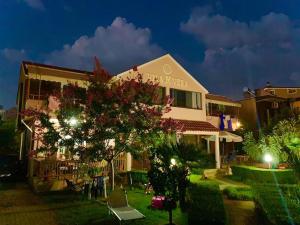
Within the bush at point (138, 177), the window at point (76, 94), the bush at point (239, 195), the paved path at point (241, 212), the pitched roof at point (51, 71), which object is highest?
the pitched roof at point (51, 71)

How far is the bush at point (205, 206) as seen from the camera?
26.4ft

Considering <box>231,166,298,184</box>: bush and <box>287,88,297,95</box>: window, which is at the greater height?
<box>287,88,297,95</box>: window

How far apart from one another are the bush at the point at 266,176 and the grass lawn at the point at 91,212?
814 centimetres

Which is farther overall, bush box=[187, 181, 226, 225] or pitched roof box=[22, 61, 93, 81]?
pitched roof box=[22, 61, 93, 81]

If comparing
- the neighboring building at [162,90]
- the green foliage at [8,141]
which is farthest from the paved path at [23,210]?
the green foliage at [8,141]

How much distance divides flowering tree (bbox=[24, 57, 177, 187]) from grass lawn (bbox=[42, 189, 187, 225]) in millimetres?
1992

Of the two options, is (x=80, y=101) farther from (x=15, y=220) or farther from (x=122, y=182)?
(x=122, y=182)

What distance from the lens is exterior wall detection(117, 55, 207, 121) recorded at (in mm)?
21980

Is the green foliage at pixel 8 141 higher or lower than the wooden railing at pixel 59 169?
higher

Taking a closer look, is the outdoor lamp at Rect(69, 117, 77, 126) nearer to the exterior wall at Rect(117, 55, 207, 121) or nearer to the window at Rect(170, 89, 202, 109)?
the exterior wall at Rect(117, 55, 207, 121)

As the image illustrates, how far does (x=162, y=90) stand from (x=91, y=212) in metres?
13.5

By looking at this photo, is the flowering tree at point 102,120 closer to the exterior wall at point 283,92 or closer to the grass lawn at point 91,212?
the grass lawn at point 91,212

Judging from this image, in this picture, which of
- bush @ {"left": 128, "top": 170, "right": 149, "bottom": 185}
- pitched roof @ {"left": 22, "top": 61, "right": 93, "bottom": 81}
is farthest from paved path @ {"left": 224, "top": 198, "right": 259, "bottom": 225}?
pitched roof @ {"left": 22, "top": 61, "right": 93, "bottom": 81}

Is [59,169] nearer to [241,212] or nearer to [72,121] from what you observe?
[72,121]
